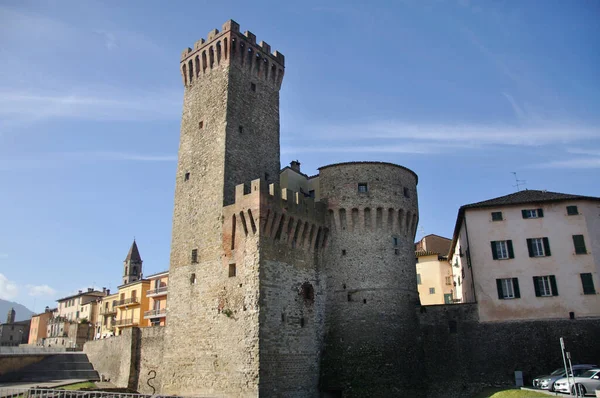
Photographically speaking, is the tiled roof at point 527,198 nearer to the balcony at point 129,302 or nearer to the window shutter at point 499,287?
the window shutter at point 499,287

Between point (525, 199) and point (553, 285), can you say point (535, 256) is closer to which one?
point (553, 285)

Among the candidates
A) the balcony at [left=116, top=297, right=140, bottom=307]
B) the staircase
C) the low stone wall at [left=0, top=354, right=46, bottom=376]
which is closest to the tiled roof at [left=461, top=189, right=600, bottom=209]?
the staircase

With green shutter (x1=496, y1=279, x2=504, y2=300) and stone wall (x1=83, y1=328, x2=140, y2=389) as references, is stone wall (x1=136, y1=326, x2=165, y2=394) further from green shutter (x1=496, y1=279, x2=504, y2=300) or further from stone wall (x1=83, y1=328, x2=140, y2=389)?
green shutter (x1=496, y1=279, x2=504, y2=300)

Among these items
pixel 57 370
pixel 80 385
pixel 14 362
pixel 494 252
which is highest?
pixel 494 252

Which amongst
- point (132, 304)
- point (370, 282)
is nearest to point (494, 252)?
point (370, 282)

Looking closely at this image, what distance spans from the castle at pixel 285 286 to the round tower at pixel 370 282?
6cm

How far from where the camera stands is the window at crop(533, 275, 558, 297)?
25609 millimetres

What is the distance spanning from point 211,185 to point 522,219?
17.7 m

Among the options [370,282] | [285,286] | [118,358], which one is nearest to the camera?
[285,286]

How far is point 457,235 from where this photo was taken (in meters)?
34.1

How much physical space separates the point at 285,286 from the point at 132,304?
32109 mm

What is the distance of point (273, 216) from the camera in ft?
80.8

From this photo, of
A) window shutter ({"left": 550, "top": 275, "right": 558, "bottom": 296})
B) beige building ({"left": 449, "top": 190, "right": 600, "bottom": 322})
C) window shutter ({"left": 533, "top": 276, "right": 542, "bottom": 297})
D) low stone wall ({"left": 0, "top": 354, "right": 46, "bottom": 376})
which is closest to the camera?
beige building ({"left": 449, "top": 190, "right": 600, "bottom": 322})

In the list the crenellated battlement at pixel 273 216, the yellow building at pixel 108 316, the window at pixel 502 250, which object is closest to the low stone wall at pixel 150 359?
the crenellated battlement at pixel 273 216
